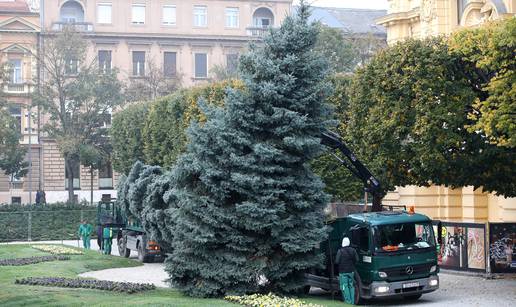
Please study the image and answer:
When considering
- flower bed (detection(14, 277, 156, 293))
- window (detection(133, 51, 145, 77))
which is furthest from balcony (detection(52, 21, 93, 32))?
flower bed (detection(14, 277, 156, 293))

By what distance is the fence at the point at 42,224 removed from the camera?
58.2 metres

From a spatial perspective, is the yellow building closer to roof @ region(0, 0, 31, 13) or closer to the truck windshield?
the truck windshield

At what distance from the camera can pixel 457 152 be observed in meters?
26.3

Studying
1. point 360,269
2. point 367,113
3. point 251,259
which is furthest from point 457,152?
point 251,259

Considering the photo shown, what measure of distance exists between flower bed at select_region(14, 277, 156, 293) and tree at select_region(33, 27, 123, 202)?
39411 millimetres

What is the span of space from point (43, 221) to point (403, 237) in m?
40.2

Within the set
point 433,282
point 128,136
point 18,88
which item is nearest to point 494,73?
point 433,282

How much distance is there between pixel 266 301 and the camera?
21703 millimetres

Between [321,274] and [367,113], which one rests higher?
[367,113]

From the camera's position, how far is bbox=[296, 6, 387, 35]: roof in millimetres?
85938

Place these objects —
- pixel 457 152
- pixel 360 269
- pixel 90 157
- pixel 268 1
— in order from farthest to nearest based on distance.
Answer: pixel 268 1 < pixel 90 157 < pixel 457 152 < pixel 360 269

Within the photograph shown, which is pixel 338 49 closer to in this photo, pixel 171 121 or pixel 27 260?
pixel 171 121

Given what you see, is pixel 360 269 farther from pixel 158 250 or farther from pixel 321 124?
pixel 158 250

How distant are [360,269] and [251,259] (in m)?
Answer: 2.82
